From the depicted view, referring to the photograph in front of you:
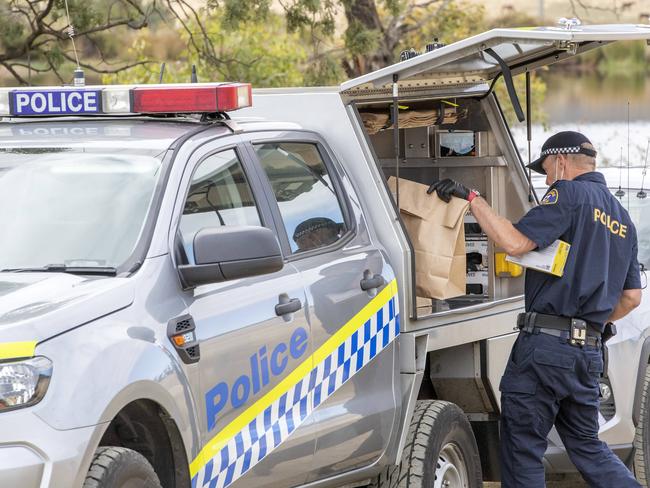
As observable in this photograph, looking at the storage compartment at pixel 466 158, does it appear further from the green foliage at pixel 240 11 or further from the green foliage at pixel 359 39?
the green foliage at pixel 359 39

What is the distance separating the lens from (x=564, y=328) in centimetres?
553

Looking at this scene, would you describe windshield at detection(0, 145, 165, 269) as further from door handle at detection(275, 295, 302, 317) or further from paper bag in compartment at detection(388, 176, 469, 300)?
paper bag in compartment at detection(388, 176, 469, 300)

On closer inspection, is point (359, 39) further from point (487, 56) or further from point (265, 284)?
point (265, 284)

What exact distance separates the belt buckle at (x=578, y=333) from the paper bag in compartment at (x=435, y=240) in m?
0.56

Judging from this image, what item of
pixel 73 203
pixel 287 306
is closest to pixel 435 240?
pixel 287 306

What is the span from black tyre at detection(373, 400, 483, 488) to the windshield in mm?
1823

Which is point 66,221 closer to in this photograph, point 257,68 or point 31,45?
point 31,45

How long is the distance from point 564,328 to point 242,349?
196 cm

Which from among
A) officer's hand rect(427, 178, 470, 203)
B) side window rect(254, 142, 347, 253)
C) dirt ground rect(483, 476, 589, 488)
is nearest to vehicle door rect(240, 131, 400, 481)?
side window rect(254, 142, 347, 253)

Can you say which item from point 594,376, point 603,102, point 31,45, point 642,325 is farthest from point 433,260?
point 603,102

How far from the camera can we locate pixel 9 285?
3668 mm

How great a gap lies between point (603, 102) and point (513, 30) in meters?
15.8

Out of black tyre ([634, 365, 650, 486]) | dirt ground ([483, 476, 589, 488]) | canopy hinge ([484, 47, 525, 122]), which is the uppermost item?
canopy hinge ([484, 47, 525, 122])

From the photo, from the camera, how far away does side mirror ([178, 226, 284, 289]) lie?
385 cm
